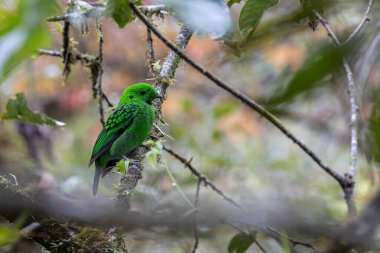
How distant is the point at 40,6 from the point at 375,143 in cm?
48

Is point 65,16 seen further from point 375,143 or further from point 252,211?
point 375,143

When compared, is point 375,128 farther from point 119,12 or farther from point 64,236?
point 64,236

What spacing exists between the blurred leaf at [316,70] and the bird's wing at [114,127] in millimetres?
3136

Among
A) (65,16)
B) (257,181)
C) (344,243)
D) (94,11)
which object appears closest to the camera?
(344,243)

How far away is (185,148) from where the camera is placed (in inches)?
263

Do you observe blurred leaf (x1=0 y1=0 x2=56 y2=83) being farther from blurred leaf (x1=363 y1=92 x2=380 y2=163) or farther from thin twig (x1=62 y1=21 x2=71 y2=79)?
thin twig (x1=62 y1=21 x2=71 y2=79)

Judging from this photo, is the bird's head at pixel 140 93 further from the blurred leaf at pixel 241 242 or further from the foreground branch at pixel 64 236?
the foreground branch at pixel 64 236

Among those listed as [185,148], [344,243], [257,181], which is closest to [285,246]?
[344,243]

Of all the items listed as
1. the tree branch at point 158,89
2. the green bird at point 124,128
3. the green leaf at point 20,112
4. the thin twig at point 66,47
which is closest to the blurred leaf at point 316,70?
the green leaf at point 20,112

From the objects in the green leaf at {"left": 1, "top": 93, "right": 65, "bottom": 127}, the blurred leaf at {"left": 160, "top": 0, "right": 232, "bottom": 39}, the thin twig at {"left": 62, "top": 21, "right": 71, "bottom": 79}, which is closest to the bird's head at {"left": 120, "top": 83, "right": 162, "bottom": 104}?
the thin twig at {"left": 62, "top": 21, "right": 71, "bottom": 79}

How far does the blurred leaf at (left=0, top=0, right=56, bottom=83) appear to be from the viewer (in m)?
0.65

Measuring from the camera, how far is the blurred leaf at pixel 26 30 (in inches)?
25.5

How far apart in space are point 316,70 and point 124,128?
3.18 m

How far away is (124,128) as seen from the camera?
3.76 m
